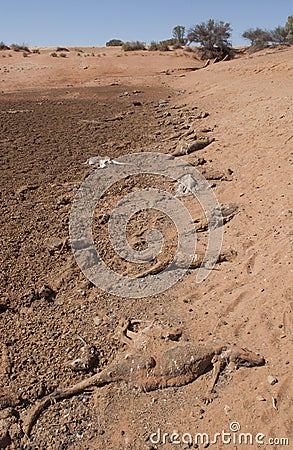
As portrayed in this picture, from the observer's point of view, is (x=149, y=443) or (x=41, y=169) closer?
(x=149, y=443)

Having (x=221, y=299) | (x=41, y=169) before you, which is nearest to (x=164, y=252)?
(x=221, y=299)

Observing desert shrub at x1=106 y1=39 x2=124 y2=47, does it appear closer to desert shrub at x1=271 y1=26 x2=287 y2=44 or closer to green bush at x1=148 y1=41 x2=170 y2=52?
green bush at x1=148 y1=41 x2=170 y2=52

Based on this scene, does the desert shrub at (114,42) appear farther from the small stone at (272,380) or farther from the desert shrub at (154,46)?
the small stone at (272,380)

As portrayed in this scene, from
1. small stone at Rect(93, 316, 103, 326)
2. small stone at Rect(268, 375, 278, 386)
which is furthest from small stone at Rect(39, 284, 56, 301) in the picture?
small stone at Rect(268, 375, 278, 386)

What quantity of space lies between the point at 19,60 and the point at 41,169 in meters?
18.8

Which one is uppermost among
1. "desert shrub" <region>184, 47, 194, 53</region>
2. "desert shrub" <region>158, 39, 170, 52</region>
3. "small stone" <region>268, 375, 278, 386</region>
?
"desert shrub" <region>158, 39, 170, 52</region>

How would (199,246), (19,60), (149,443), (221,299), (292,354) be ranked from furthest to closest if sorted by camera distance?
(19,60) < (199,246) < (221,299) < (292,354) < (149,443)

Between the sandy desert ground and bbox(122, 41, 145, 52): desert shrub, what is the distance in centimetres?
1832

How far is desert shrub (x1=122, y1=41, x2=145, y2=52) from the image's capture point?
84.9ft

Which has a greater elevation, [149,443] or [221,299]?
[221,299]

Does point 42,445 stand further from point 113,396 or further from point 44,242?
point 44,242

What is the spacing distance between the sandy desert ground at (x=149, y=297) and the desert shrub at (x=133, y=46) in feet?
60.1

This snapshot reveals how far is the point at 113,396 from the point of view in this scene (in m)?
3.17

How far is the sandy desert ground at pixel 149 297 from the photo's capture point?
2.94 meters
